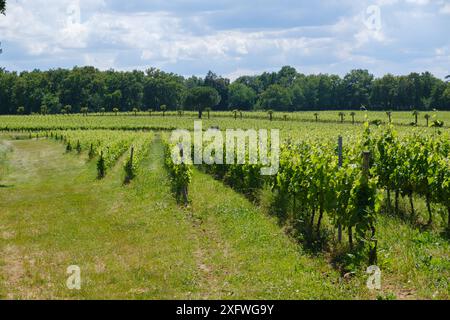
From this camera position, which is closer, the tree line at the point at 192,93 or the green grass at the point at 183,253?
the green grass at the point at 183,253

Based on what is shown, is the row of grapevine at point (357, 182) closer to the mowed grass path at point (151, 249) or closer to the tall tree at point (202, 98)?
the mowed grass path at point (151, 249)

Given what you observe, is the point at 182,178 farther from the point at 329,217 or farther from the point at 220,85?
the point at 220,85

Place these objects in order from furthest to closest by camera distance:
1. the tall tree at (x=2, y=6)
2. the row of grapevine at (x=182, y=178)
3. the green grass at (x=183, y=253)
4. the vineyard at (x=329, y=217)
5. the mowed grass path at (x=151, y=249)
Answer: the tall tree at (x=2, y=6)
the row of grapevine at (x=182, y=178)
the vineyard at (x=329, y=217)
the mowed grass path at (x=151, y=249)
the green grass at (x=183, y=253)

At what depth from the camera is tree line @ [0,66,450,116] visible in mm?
126188

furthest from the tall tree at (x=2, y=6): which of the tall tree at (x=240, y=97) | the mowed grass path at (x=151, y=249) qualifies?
the tall tree at (x=240, y=97)

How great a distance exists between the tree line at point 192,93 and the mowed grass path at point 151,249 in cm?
9662

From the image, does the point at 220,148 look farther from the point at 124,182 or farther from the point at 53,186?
the point at 53,186

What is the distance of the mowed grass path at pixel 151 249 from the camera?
1007 centimetres

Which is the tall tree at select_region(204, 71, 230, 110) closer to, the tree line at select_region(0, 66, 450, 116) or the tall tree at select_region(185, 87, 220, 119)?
the tree line at select_region(0, 66, 450, 116)

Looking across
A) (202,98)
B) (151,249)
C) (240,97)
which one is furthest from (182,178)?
(240,97)

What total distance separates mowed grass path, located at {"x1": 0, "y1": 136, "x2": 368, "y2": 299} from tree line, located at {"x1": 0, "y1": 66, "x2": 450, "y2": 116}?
96.6 metres

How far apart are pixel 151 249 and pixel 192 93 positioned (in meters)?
112

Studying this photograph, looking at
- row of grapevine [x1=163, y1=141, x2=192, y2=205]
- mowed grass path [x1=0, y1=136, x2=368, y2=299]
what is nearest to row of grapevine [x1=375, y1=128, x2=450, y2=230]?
mowed grass path [x1=0, y1=136, x2=368, y2=299]
